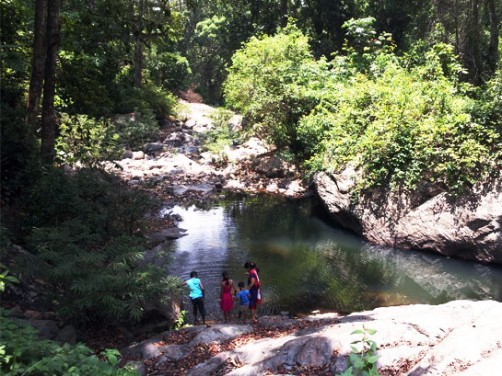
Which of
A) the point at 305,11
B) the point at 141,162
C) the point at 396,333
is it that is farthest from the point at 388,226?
the point at 305,11

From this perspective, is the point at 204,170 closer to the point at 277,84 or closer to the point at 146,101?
the point at 277,84

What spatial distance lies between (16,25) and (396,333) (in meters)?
11.3

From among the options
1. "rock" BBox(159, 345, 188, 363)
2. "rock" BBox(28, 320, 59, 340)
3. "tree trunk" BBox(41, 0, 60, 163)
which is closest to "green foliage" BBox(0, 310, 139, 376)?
"rock" BBox(28, 320, 59, 340)

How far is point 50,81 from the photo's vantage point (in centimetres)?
1054

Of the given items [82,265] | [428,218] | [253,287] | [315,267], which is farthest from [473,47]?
[82,265]

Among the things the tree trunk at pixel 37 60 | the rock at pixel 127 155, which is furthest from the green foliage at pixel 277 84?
the tree trunk at pixel 37 60

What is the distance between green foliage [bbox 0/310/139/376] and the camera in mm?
3320

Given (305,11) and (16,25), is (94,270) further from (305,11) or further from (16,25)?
(305,11)

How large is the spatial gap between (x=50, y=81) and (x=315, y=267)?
8.49 metres

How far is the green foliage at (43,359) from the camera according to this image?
10.9 ft

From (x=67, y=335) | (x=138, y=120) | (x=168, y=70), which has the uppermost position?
(x=168, y=70)

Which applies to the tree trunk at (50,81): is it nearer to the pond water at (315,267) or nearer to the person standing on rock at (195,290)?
the pond water at (315,267)

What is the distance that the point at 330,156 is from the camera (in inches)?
625

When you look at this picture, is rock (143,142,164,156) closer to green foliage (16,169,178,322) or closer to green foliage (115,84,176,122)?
green foliage (115,84,176,122)
